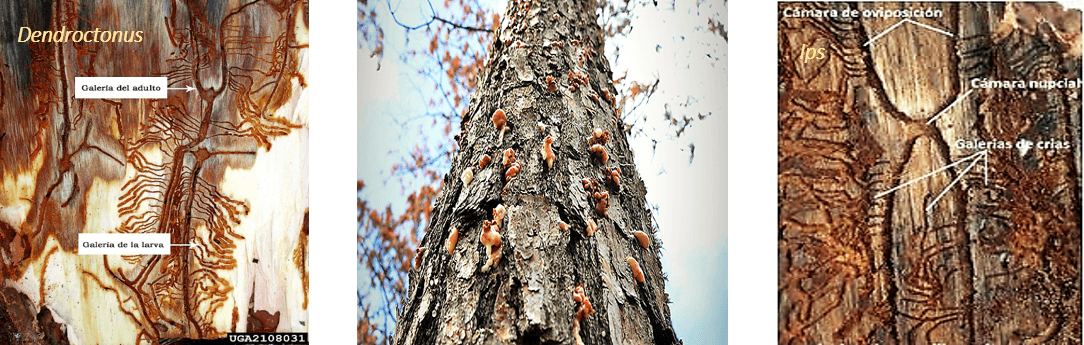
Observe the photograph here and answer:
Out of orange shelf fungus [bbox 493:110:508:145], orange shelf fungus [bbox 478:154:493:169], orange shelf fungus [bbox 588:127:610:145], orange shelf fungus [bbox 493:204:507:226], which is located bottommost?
orange shelf fungus [bbox 493:204:507:226]

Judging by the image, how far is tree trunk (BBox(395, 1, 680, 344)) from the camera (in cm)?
88

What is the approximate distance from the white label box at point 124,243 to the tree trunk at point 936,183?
1.57 m

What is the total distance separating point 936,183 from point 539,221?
98 centimetres

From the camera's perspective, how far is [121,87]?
1497 mm

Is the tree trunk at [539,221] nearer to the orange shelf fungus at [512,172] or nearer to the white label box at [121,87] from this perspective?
the orange shelf fungus at [512,172]

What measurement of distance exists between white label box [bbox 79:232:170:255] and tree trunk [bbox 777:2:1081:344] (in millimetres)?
1572

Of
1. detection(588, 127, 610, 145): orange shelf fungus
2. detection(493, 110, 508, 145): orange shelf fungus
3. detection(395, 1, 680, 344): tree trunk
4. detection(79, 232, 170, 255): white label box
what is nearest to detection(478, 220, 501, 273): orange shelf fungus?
detection(395, 1, 680, 344): tree trunk

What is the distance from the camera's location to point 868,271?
4.44 feet

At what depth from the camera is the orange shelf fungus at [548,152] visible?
1.08 metres

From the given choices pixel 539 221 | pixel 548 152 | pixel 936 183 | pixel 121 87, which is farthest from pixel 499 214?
pixel 121 87

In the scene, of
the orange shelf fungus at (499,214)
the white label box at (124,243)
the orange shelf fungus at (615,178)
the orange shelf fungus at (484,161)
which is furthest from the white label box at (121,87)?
the orange shelf fungus at (615,178)

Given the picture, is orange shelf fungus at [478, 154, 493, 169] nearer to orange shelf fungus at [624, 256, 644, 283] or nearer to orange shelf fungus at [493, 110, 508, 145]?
orange shelf fungus at [493, 110, 508, 145]

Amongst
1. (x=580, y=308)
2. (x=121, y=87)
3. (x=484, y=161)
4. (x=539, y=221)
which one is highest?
(x=121, y=87)

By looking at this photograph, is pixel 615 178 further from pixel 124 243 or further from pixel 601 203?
pixel 124 243
